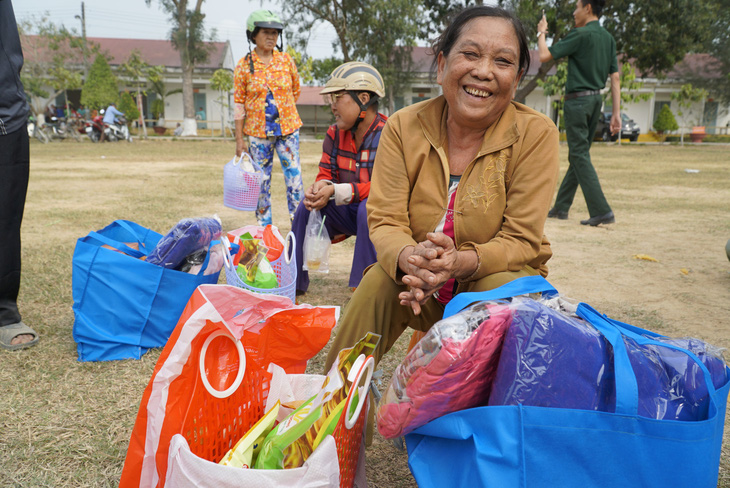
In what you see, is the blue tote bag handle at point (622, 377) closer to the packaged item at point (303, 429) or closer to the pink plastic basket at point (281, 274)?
the packaged item at point (303, 429)

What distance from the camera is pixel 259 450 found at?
1.47 meters

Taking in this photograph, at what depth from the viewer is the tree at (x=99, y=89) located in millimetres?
26531

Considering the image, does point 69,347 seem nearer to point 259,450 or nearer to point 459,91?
point 259,450

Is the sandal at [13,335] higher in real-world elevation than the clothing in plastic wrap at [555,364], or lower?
lower

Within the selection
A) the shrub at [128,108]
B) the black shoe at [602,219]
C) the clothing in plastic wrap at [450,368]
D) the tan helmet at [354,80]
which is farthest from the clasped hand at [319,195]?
the shrub at [128,108]

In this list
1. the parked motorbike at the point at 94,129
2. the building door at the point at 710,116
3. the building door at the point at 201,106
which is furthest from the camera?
the building door at the point at 201,106

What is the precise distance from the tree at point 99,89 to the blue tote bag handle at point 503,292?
29150mm

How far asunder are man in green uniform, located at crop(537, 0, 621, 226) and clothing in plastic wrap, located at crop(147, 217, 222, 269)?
422cm

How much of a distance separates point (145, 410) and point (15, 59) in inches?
80.1

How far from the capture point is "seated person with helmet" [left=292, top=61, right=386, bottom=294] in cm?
313

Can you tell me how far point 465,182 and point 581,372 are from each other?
841 mm

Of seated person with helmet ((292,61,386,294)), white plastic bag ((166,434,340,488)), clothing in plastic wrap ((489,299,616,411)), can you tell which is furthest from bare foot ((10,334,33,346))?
clothing in plastic wrap ((489,299,616,411))

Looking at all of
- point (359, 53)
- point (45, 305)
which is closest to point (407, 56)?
point (359, 53)

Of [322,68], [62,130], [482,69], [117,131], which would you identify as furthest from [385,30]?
[482,69]
